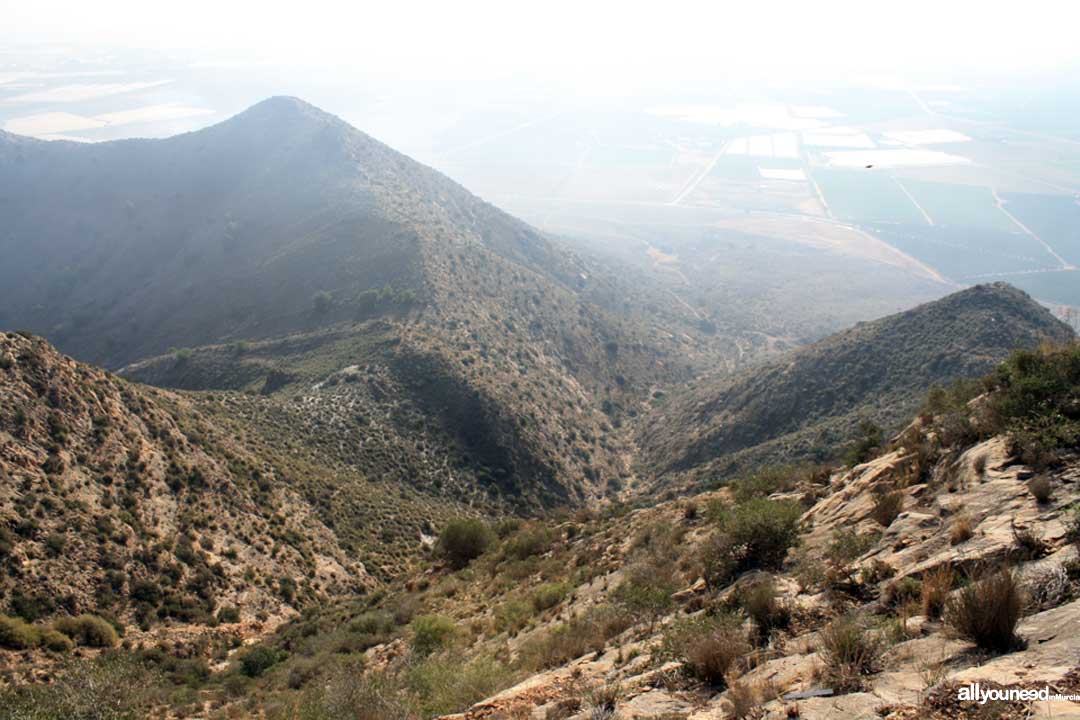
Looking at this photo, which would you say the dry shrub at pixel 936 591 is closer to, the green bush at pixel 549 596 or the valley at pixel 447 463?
the valley at pixel 447 463

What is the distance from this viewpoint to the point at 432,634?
1600 cm

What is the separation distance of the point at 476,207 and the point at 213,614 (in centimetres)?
8303

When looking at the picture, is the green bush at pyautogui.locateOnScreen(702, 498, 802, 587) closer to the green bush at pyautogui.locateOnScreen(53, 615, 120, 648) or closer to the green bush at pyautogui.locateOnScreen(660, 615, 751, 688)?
the green bush at pyautogui.locateOnScreen(660, 615, 751, 688)

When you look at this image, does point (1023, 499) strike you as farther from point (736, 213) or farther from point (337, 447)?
point (736, 213)

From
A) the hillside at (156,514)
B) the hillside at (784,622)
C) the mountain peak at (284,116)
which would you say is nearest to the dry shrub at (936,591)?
the hillside at (784,622)

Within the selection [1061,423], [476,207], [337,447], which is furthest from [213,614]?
[476,207]

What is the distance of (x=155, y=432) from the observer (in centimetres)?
2705

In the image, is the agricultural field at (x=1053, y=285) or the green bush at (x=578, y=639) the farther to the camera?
the agricultural field at (x=1053, y=285)

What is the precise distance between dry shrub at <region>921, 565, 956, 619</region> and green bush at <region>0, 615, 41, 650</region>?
21549mm

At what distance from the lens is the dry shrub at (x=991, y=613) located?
591 centimetres

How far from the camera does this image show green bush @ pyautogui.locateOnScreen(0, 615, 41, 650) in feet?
51.7

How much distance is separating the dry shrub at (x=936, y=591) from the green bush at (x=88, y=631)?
21.7 m

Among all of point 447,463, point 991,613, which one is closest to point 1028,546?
point 991,613

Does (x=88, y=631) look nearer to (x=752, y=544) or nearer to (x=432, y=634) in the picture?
(x=432, y=634)
